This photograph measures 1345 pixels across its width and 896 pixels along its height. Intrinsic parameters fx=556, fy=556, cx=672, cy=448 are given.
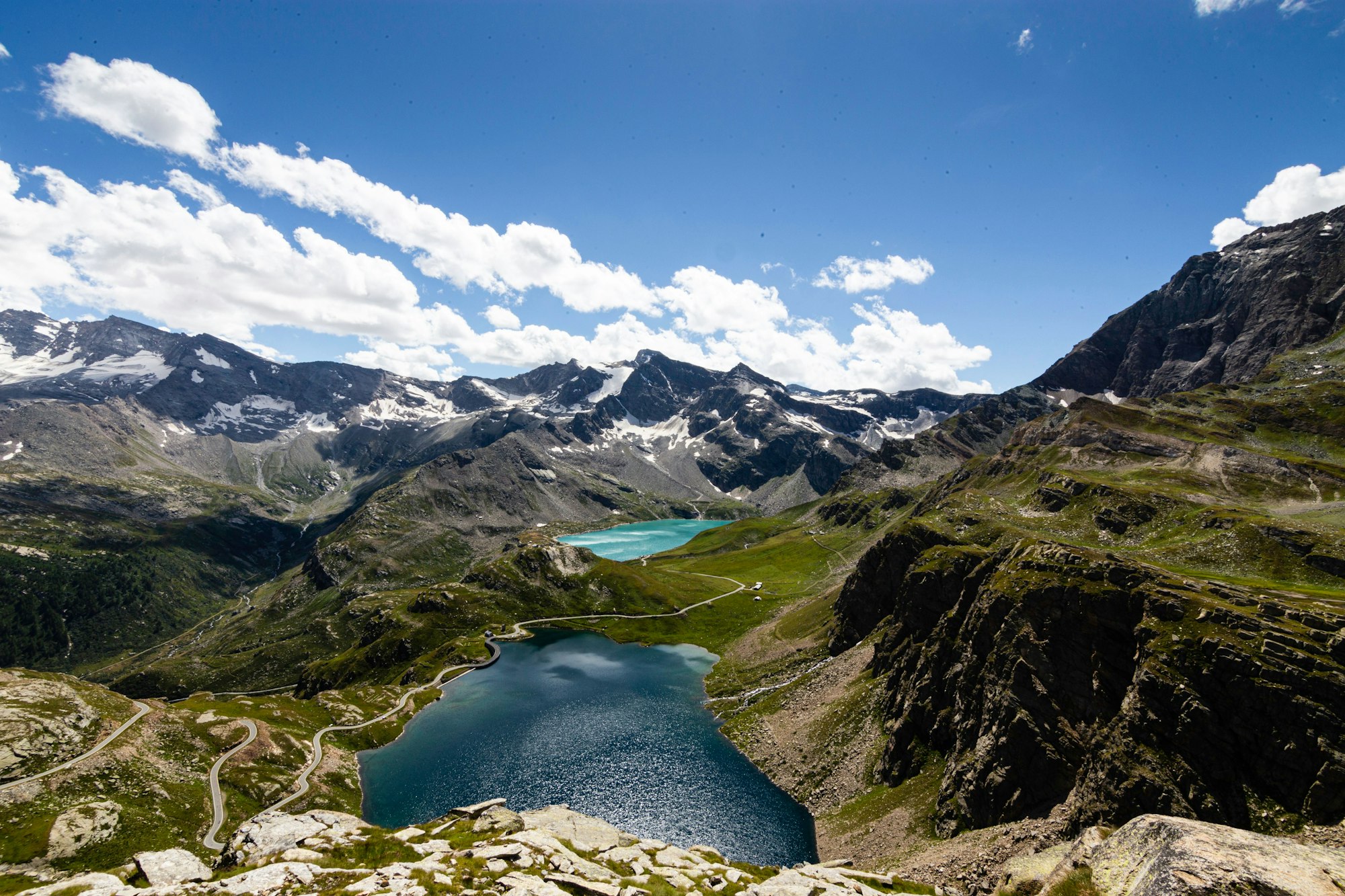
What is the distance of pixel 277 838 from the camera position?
161ft

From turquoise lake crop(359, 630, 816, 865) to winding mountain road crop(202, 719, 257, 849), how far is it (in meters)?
18.6

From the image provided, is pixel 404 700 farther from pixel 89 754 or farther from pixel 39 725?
pixel 39 725

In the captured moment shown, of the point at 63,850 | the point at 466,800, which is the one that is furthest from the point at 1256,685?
the point at 63,850

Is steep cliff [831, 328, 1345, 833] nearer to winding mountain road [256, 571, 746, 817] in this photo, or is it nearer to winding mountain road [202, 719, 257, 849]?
winding mountain road [256, 571, 746, 817]

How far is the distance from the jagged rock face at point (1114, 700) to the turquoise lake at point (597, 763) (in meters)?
22.4

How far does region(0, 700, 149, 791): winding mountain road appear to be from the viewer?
6994 centimetres

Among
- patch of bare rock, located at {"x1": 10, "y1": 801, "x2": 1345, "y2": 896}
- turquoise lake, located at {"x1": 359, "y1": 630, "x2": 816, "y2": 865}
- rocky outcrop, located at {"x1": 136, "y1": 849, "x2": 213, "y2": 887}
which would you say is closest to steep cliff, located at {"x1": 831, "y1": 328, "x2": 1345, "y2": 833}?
patch of bare rock, located at {"x1": 10, "y1": 801, "x2": 1345, "y2": 896}

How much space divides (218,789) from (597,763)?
5573 centimetres

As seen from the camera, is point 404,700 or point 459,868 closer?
point 459,868

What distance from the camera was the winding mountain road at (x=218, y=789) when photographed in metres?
72.1

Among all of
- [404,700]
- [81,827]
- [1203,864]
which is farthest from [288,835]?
[404,700]

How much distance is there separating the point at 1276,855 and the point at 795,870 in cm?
3027

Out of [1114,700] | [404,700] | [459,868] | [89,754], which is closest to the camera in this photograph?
[459,868]

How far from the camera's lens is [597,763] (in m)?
95.8
